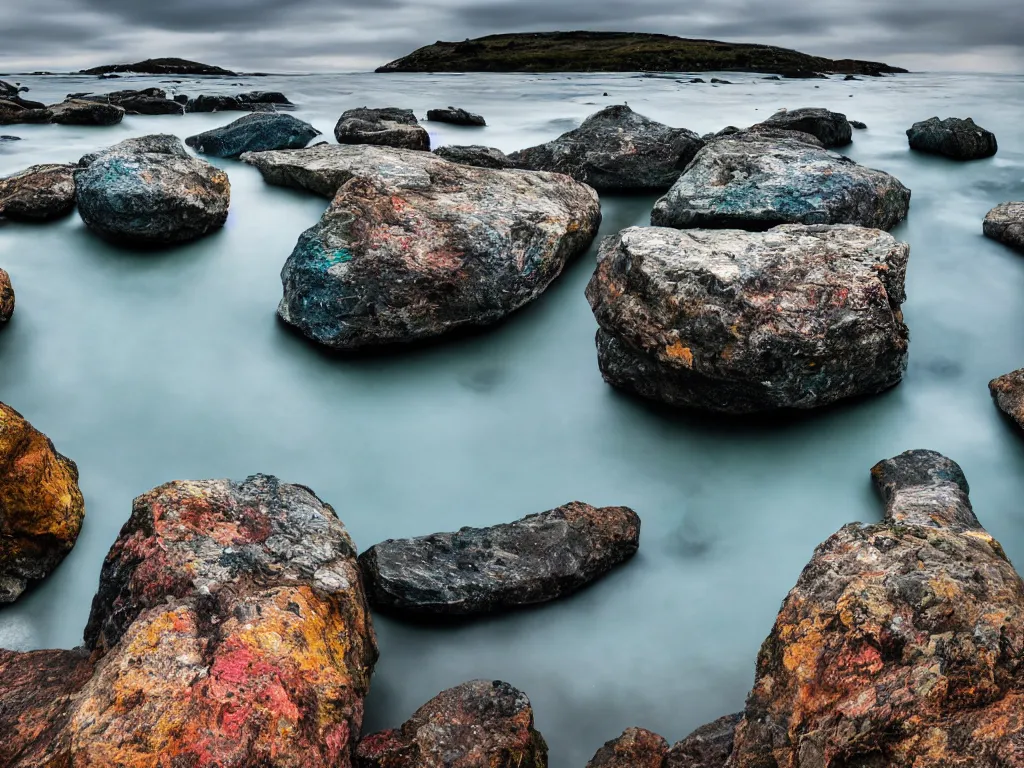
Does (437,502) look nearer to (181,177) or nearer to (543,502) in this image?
(543,502)

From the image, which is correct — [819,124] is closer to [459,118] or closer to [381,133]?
[459,118]

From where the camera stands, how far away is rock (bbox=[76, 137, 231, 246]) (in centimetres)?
630

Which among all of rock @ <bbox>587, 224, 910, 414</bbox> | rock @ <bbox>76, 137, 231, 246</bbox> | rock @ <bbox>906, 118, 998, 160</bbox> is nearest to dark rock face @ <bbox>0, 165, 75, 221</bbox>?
rock @ <bbox>76, 137, 231, 246</bbox>

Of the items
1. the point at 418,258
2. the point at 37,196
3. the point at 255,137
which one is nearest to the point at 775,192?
the point at 418,258

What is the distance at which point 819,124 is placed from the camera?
9562mm

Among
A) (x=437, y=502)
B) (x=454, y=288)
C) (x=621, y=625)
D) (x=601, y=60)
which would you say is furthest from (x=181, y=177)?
(x=601, y=60)

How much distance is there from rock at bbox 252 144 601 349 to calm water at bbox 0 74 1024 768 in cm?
23

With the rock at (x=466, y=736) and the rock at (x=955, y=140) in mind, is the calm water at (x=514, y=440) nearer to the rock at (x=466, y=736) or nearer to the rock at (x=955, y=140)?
the rock at (x=466, y=736)

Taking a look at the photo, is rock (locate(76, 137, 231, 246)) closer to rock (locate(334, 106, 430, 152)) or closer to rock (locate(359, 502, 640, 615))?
rock (locate(334, 106, 430, 152))

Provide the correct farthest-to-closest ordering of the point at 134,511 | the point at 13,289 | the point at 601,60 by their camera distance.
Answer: the point at 601,60 → the point at 13,289 → the point at 134,511

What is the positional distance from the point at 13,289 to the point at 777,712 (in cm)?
628

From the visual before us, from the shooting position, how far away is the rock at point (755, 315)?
4.13m

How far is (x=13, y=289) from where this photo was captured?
5.95 meters

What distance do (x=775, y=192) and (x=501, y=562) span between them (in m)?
4.09
